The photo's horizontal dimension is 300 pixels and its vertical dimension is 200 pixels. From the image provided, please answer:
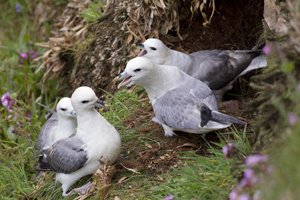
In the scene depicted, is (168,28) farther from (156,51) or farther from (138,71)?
(138,71)

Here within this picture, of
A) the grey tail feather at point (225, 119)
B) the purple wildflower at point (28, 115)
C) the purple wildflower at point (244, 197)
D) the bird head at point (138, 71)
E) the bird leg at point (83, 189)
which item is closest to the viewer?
the purple wildflower at point (244, 197)

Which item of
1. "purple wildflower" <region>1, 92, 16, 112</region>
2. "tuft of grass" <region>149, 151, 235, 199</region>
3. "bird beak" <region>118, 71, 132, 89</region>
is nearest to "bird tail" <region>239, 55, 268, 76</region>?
"bird beak" <region>118, 71, 132, 89</region>

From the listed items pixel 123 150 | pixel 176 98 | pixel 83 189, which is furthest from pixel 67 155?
pixel 176 98

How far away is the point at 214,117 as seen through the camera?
16.0 feet

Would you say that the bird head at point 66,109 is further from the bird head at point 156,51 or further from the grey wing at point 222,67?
the grey wing at point 222,67

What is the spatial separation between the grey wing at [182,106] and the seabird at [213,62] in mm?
443

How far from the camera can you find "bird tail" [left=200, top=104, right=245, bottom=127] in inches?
191

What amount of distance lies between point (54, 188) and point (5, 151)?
3.09ft

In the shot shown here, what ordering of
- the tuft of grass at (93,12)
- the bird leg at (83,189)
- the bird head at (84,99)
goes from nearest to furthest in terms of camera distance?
Answer: the bird head at (84,99), the bird leg at (83,189), the tuft of grass at (93,12)

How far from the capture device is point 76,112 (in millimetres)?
5094

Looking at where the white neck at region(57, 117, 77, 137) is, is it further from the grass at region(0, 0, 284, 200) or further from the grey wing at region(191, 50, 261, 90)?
the grey wing at region(191, 50, 261, 90)

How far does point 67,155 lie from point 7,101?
1626mm

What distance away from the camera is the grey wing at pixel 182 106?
4977 millimetres

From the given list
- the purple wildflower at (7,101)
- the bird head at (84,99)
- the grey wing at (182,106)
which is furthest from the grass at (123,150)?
the bird head at (84,99)
